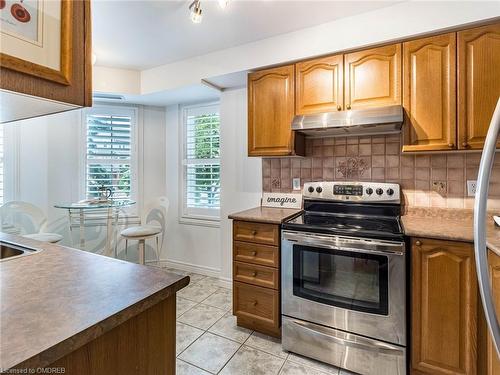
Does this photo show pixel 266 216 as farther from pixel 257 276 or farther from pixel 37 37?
pixel 37 37

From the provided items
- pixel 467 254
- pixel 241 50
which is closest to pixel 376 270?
pixel 467 254

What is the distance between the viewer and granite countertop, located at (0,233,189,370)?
54cm

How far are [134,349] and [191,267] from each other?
2.83 meters

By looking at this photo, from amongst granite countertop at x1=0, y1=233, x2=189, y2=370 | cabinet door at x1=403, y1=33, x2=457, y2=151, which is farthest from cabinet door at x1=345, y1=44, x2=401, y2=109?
granite countertop at x1=0, y1=233, x2=189, y2=370

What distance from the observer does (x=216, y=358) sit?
73.1 inches

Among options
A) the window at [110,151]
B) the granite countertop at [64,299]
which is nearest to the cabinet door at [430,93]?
the granite countertop at [64,299]

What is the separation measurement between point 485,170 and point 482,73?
129 centimetres

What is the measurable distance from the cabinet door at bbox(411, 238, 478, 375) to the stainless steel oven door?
92 millimetres

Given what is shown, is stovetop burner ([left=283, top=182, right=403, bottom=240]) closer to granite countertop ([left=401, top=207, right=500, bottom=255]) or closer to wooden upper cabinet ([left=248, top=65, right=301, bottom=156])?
granite countertop ([left=401, top=207, right=500, bottom=255])

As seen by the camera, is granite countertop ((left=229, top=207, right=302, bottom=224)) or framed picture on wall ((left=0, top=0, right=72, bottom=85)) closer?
framed picture on wall ((left=0, top=0, right=72, bottom=85))

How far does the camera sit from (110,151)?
3449 millimetres

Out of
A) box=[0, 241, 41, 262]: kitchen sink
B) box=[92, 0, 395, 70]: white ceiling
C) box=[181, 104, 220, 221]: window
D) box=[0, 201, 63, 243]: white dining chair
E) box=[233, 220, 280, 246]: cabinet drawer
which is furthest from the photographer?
box=[181, 104, 220, 221]: window

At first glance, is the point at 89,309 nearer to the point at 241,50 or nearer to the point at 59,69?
the point at 59,69

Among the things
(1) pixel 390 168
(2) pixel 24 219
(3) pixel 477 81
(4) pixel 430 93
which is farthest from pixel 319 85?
(2) pixel 24 219
